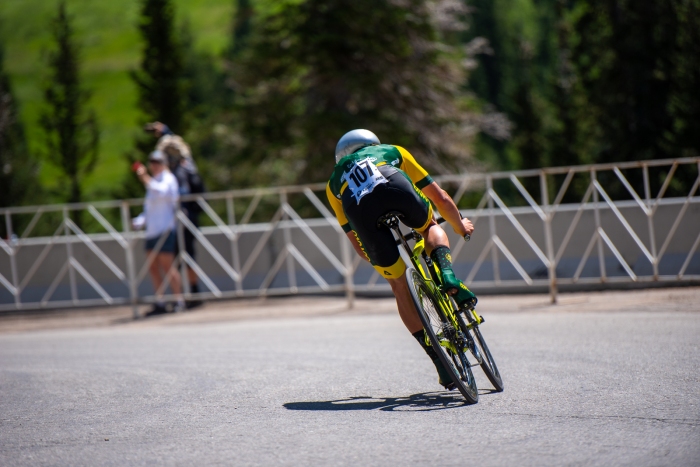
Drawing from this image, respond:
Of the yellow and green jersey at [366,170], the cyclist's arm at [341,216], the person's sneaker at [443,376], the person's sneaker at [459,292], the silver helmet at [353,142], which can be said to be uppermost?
the silver helmet at [353,142]

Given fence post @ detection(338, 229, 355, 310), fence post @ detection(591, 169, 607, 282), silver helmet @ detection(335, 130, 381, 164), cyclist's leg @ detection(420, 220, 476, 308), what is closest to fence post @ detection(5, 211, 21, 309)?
fence post @ detection(338, 229, 355, 310)

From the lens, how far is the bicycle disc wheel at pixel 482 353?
581cm

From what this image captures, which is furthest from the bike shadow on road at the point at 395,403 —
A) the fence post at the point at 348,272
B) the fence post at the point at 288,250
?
the fence post at the point at 288,250

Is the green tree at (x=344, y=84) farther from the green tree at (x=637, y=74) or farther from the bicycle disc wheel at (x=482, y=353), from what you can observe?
the bicycle disc wheel at (x=482, y=353)

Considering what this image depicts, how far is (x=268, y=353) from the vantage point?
8562 millimetres

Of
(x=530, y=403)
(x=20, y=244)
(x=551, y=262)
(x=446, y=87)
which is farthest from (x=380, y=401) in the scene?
(x=446, y=87)

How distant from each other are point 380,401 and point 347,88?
2244 centimetres

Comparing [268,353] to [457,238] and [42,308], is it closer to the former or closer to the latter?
[457,238]

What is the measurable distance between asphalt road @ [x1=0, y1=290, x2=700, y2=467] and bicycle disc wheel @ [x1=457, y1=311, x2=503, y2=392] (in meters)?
0.10

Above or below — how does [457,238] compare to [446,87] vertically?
below

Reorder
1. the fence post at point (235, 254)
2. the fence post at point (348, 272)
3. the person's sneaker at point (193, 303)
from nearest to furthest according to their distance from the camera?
1. the fence post at point (348, 272)
2. the fence post at point (235, 254)
3. the person's sneaker at point (193, 303)

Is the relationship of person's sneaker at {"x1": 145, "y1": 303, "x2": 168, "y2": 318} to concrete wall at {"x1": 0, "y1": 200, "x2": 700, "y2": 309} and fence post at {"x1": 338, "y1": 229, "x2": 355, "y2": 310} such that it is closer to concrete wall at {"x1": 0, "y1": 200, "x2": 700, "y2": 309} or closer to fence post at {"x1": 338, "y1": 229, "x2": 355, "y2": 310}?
concrete wall at {"x1": 0, "y1": 200, "x2": 700, "y2": 309}

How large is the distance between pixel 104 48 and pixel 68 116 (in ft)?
345

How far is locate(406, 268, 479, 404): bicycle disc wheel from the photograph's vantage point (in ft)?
18.1
